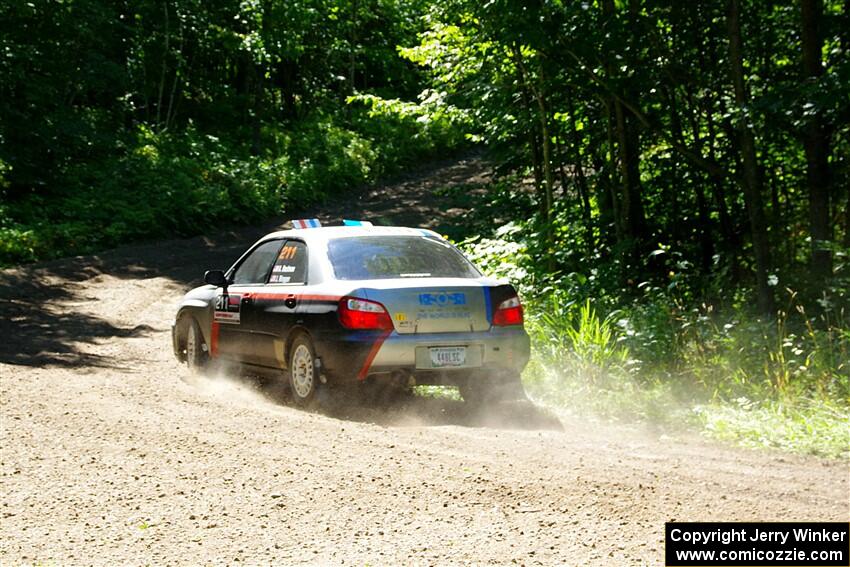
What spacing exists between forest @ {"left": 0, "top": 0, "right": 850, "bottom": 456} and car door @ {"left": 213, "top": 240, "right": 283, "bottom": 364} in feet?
9.42

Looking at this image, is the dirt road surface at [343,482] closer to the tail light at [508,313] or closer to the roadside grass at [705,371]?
the roadside grass at [705,371]

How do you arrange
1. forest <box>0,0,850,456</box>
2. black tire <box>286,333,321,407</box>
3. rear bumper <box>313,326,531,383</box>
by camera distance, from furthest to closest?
forest <box>0,0,850,456</box>
black tire <box>286,333,321,407</box>
rear bumper <box>313,326,531,383</box>

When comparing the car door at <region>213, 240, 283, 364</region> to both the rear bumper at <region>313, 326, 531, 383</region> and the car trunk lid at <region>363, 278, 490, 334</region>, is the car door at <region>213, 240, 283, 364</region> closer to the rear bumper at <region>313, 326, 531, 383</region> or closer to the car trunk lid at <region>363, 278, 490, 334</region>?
the rear bumper at <region>313, 326, 531, 383</region>

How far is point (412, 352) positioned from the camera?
30.3ft

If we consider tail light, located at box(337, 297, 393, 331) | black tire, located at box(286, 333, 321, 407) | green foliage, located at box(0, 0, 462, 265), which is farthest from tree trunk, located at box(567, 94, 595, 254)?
tail light, located at box(337, 297, 393, 331)

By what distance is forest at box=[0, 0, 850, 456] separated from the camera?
1034cm

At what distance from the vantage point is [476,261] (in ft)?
52.3

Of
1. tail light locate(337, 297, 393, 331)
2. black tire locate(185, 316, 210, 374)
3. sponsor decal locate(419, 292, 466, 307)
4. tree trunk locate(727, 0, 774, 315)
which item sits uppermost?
tree trunk locate(727, 0, 774, 315)

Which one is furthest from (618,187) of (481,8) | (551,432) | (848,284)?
(551,432)

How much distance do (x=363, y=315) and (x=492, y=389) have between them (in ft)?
4.74

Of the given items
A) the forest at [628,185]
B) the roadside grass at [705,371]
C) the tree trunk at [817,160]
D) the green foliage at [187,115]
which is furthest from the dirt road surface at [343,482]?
the green foliage at [187,115]

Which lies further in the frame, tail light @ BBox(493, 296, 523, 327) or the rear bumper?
tail light @ BBox(493, 296, 523, 327)

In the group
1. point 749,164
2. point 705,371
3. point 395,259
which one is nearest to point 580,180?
point 749,164

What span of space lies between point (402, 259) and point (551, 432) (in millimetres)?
2347
